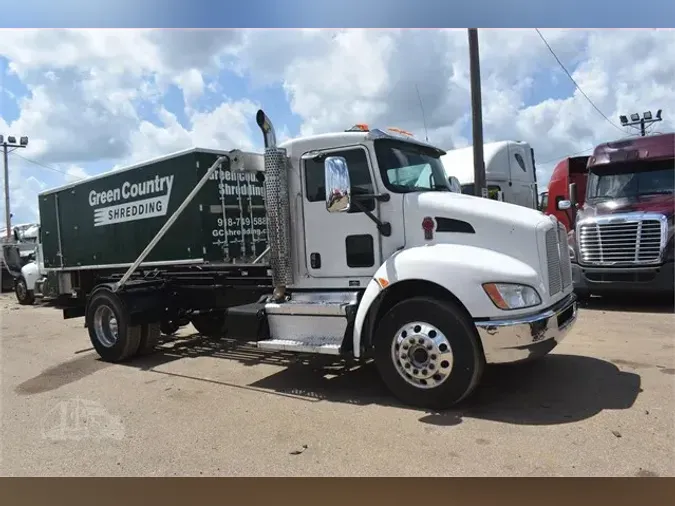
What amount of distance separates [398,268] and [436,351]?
0.81 meters

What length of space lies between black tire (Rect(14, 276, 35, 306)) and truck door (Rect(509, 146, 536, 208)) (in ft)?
49.3

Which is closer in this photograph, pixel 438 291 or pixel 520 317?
pixel 520 317

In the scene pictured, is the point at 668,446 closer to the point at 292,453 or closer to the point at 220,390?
the point at 292,453

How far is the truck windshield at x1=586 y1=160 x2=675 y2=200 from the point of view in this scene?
34.4 feet

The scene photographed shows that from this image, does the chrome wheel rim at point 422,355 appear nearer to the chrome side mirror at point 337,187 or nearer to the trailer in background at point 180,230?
the chrome side mirror at point 337,187

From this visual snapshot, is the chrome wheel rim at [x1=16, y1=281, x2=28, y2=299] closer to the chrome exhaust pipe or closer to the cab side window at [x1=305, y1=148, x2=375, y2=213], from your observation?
the chrome exhaust pipe

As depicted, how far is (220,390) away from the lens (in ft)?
20.0

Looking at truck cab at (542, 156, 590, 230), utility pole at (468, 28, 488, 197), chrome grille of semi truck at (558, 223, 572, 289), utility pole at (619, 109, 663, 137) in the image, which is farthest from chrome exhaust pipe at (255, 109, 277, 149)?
utility pole at (619, 109, 663, 137)

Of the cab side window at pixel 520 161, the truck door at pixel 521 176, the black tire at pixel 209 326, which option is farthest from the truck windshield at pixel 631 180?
the black tire at pixel 209 326

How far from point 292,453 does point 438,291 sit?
1.91 meters

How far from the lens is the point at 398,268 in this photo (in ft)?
16.8

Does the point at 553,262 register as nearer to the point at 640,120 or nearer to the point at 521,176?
the point at 521,176

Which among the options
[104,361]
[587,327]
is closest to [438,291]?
[587,327]

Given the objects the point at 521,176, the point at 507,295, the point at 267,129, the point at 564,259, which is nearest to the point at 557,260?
the point at 564,259
